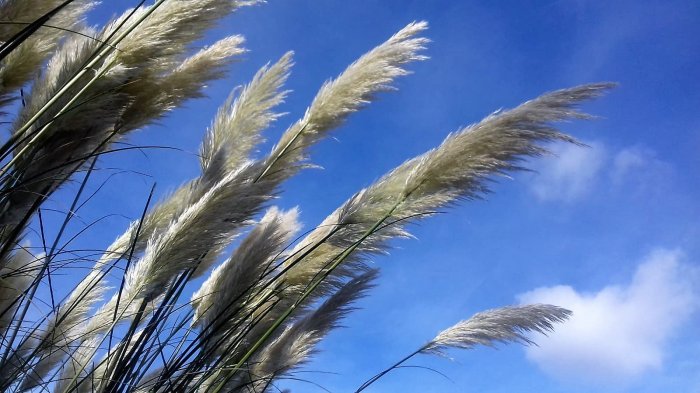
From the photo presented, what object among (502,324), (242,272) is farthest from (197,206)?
(502,324)

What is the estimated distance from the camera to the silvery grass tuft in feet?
6.97

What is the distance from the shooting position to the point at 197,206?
2162 millimetres

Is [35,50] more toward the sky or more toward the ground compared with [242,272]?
more toward the sky

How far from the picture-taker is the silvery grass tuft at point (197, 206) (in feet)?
6.97

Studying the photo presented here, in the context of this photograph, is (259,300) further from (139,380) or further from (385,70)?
(385,70)

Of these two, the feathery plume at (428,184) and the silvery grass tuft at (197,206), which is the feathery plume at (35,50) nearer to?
the silvery grass tuft at (197,206)

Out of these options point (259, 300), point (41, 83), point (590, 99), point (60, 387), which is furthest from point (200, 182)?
point (590, 99)

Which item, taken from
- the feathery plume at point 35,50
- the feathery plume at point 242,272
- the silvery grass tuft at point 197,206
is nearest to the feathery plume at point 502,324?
the silvery grass tuft at point 197,206

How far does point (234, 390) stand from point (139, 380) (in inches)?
12.4

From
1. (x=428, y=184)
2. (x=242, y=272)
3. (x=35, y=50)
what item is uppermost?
(x=35, y=50)

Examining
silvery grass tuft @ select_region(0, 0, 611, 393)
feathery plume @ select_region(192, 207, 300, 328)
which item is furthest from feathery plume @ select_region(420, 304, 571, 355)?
feathery plume @ select_region(192, 207, 300, 328)

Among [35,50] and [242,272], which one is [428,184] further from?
[35,50]

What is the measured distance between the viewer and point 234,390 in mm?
2402

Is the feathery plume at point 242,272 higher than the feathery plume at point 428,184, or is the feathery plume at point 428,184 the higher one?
the feathery plume at point 428,184
